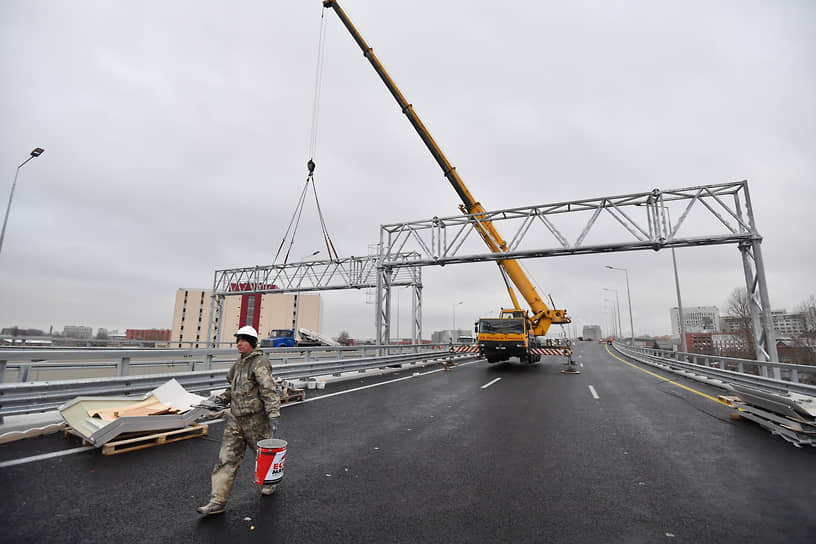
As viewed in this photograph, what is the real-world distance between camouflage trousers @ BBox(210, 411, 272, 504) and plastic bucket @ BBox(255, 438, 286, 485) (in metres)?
0.16

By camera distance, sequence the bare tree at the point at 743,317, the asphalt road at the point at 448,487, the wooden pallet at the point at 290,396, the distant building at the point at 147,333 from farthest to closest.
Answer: the distant building at the point at 147,333, the bare tree at the point at 743,317, the wooden pallet at the point at 290,396, the asphalt road at the point at 448,487

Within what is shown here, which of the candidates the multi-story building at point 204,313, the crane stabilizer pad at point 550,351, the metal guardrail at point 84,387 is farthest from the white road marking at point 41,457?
the multi-story building at point 204,313

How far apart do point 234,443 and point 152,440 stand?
294cm

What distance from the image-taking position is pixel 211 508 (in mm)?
3840

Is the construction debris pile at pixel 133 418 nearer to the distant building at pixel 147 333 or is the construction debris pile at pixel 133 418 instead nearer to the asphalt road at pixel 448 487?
the asphalt road at pixel 448 487

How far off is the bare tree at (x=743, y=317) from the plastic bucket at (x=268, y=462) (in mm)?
62411

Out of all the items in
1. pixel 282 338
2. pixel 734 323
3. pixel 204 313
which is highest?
pixel 204 313

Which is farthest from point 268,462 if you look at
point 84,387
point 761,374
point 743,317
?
point 743,317

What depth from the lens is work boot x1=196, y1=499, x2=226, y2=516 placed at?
3.81 m

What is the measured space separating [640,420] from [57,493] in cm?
999

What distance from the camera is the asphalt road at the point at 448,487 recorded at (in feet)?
11.7

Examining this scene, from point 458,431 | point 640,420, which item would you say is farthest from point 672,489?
point 640,420

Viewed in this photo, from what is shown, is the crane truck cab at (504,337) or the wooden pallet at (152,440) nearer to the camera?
the wooden pallet at (152,440)

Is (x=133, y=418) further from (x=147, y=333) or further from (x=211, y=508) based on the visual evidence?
(x=147, y=333)
